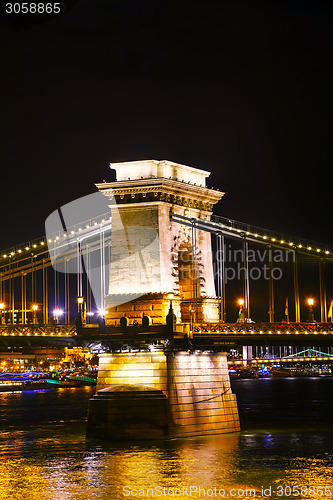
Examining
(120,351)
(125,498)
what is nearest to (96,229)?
(120,351)

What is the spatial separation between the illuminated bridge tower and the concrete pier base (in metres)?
4.19

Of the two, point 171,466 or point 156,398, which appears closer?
point 171,466

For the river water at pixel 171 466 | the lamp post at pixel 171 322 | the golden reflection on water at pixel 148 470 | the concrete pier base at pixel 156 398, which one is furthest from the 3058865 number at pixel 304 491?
the lamp post at pixel 171 322

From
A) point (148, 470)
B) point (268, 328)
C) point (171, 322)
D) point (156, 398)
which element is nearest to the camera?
point (148, 470)

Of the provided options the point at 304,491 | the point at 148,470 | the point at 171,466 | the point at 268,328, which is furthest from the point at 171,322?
the point at 304,491

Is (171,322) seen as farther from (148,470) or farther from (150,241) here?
(148,470)

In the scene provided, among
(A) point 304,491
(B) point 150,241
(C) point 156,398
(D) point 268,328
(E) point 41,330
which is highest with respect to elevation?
(B) point 150,241

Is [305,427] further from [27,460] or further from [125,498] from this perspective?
[125,498]

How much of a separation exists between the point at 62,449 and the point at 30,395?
9093cm

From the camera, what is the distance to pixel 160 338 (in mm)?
59156

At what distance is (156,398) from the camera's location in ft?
186

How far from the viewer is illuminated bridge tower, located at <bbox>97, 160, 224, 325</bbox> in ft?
207

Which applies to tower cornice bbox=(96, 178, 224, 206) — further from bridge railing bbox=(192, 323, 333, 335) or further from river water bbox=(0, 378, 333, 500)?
river water bbox=(0, 378, 333, 500)

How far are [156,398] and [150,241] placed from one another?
11.0m
